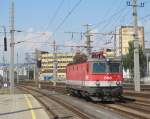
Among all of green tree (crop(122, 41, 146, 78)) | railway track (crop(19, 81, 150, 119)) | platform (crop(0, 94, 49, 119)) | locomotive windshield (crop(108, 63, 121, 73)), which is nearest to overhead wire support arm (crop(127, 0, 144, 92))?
railway track (crop(19, 81, 150, 119))

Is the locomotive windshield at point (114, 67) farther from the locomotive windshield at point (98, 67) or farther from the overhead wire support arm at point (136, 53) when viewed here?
the overhead wire support arm at point (136, 53)

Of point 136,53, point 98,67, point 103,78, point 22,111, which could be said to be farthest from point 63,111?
point 136,53

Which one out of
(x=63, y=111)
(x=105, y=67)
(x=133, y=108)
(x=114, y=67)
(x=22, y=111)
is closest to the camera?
(x=22, y=111)

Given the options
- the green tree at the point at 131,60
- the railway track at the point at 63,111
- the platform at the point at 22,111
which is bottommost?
the railway track at the point at 63,111

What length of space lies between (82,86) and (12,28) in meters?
11.7

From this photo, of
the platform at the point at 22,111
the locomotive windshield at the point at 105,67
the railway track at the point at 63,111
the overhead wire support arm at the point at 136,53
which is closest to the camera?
the platform at the point at 22,111

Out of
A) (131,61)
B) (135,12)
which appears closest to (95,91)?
(135,12)

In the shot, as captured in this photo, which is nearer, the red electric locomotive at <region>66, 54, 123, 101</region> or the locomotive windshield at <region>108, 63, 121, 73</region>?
the red electric locomotive at <region>66, 54, 123, 101</region>

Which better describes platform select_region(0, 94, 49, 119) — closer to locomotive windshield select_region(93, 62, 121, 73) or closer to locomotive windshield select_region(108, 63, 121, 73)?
locomotive windshield select_region(93, 62, 121, 73)

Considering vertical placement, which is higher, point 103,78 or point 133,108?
point 103,78

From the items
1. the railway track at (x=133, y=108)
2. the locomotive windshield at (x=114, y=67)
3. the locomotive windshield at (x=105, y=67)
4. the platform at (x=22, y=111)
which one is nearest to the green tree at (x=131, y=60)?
the railway track at (x=133, y=108)

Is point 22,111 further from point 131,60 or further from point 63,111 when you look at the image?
point 131,60

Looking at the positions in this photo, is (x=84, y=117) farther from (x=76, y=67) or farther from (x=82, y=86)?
(x=76, y=67)

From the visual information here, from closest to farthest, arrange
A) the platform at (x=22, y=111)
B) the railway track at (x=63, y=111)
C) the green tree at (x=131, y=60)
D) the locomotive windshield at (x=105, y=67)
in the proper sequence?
the platform at (x=22, y=111) < the railway track at (x=63, y=111) < the locomotive windshield at (x=105, y=67) < the green tree at (x=131, y=60)
